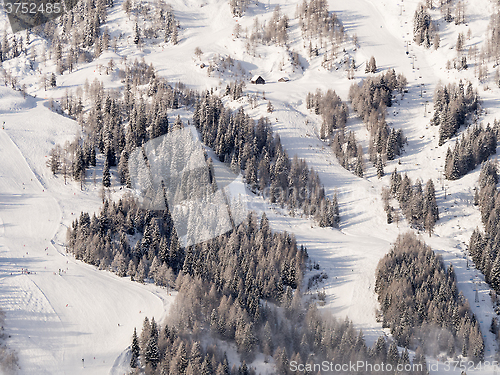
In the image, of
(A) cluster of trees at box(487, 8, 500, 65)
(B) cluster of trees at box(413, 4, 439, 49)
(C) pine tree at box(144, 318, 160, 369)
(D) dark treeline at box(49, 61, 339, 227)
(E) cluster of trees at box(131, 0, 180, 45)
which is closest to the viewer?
(C) pine tree at box(144, 318, 160, 369)

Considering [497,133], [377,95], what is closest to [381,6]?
[377,95]

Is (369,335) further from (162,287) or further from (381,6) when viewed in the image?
(381,6)

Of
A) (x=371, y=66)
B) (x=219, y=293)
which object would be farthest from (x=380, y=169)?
(x=219, y=293)

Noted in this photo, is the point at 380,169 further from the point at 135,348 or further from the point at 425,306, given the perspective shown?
the point at 135,348

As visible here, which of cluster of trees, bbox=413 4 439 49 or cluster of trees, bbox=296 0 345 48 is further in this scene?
cluster of trees, bbox=296 0 345 48

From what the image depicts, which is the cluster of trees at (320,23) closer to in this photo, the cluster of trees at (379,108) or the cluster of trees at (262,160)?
the cluster of trees at (379,108)

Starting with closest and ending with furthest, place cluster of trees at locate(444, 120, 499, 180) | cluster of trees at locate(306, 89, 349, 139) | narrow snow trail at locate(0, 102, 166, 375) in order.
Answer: narrow snow trail at locate(0, 102, 166, 375) < cluster of trees at locate(444, 120, 499, 180) < cluster of trees at locate(306, 89, 349, 139)

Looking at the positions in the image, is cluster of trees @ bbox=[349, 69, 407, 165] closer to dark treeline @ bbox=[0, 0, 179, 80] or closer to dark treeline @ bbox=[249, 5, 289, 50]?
dark treeline @ bbox=[249, 5, 289, 50]

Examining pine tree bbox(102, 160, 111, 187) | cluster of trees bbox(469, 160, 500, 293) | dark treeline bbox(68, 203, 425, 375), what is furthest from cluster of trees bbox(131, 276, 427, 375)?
pine tree bbox(102, 160, 111, 187)
